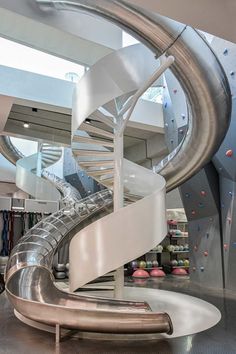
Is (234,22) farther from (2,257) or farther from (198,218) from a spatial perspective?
(2,257)

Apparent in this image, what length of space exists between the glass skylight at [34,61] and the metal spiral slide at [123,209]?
167cm

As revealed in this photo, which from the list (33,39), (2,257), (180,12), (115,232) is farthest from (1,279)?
(180,12)

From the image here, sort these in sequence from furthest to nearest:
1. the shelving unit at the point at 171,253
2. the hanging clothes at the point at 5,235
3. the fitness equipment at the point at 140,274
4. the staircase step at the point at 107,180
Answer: the shelving unit at the point at 171,253, the fitness equipment at the point at 140,274, the hanging clothes at the point at 5,235, the staircase step at the point at 107,180

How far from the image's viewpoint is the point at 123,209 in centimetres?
388

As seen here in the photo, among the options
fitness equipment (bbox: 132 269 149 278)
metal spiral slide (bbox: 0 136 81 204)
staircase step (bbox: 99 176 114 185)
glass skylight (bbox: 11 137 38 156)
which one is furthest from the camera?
glass skylight (bbox: 11 137 38 156)

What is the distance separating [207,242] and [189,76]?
407 cm

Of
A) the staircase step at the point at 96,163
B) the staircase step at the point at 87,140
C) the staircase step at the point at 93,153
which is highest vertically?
the staircase step at the point at 87,140

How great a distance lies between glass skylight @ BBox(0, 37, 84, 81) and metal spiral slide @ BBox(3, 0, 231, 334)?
1.67 metres

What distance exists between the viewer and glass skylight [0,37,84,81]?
20.9 ft

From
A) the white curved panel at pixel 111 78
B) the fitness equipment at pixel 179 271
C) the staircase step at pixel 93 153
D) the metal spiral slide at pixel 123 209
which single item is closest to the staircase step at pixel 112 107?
the metal spiral slide at pixel 123 209

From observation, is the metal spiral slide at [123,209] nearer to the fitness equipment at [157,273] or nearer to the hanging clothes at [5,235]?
the hanging clothes at [5,235]

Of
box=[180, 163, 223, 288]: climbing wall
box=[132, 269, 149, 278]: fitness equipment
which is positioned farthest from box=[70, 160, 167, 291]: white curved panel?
box=[132, 269, 149, 278]: fitness equipment

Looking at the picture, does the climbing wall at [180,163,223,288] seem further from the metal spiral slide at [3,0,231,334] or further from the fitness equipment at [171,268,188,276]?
the fitness equipment at [171,268,188,276]

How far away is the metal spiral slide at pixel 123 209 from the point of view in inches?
121
